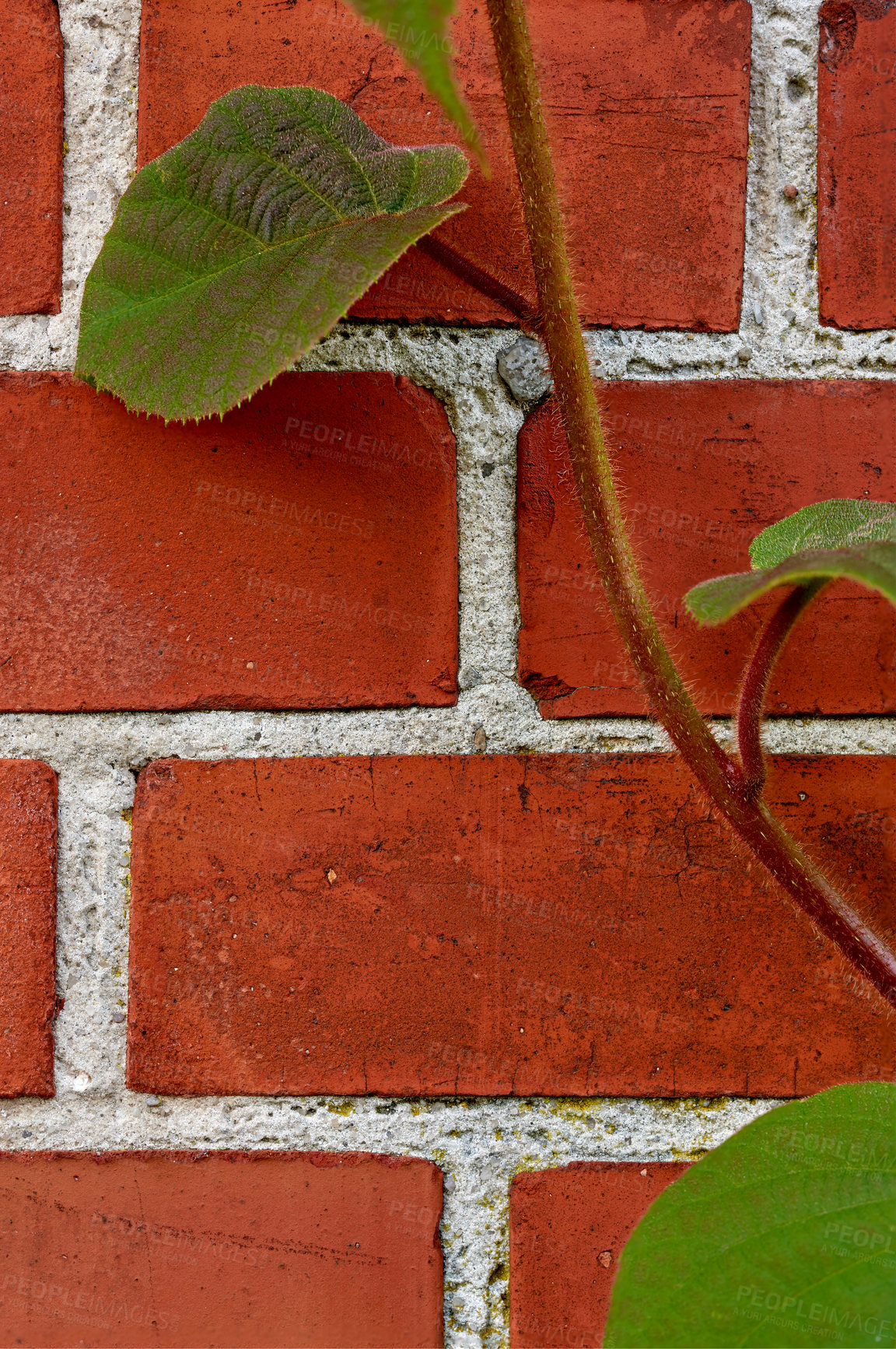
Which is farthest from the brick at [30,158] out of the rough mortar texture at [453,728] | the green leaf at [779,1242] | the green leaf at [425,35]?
the green leaf at [779,1242]

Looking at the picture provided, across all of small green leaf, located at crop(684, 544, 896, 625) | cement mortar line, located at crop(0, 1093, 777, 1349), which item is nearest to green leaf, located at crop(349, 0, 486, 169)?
small green leaf, located at crop(684, 544, 896, 625)

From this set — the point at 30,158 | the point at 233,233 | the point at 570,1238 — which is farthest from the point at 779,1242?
the point at 30,158

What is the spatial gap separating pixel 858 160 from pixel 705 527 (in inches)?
6.1

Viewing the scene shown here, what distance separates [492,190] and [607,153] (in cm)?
5

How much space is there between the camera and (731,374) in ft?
1.26

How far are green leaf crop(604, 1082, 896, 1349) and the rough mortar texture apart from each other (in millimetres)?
113

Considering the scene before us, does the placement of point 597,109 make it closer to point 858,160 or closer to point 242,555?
point 858,160

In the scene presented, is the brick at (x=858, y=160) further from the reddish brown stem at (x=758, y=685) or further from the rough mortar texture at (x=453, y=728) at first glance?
the reddish brown stem at (x=758, y=685)

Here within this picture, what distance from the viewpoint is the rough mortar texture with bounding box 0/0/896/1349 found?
0.37 meters

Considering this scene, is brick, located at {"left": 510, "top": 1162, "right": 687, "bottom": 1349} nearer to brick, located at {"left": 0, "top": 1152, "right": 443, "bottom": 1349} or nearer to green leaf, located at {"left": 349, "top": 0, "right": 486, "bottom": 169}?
brick, located at {"left": 0, "top": 1152, "right": 443, "bottom": 1349}

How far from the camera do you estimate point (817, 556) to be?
0.77 feet

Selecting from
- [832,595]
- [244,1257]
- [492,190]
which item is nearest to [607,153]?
[492,190]

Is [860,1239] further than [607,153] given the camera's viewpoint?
No

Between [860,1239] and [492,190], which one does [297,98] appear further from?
[860,1239]
